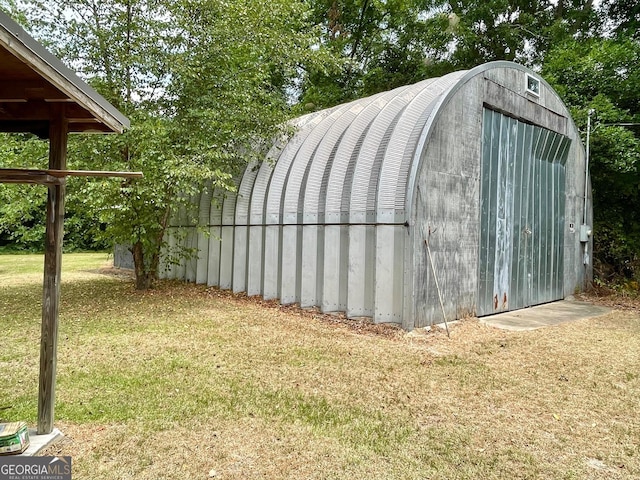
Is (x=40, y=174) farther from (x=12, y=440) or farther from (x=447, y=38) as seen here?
(x=447, y=38)

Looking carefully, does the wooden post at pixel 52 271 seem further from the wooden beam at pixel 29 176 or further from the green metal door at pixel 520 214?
the green metal door at pixel 520 214

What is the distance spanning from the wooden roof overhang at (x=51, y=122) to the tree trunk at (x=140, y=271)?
668 centimetres

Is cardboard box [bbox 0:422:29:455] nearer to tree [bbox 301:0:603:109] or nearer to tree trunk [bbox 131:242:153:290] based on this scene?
tree trunk [bbox 131:242:153:290]

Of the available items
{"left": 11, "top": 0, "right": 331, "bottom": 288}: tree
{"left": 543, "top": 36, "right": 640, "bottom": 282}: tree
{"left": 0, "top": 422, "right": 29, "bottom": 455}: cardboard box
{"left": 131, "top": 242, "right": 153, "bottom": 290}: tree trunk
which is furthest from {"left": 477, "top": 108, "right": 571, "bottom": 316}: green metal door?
{"left": 0, "top": 422, "right": 29, "bottom": 455}: cardboard box

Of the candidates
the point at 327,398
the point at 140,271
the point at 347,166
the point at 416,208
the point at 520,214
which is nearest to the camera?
the point at 327,398

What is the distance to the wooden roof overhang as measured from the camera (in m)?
2.97

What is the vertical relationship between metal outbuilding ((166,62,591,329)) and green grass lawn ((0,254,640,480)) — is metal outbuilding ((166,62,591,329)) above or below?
above

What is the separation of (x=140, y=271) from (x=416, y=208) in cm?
645

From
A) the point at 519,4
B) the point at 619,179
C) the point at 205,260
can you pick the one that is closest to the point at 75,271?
the point at 205,260

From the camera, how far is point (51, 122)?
3.36m

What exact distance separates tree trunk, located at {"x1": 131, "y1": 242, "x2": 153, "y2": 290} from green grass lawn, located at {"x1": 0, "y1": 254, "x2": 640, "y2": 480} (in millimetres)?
2762

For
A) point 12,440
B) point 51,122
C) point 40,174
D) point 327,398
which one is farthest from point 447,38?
point 12,440

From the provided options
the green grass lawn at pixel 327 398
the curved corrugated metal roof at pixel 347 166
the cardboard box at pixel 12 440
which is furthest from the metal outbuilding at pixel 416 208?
the cardboard box at pixel 12 440

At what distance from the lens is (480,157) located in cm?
838
